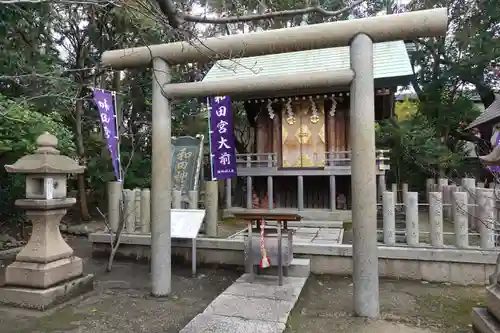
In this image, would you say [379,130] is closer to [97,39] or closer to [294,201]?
[294,201]

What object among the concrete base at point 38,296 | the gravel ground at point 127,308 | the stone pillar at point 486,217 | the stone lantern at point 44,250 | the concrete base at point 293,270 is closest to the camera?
the gravel ground at point 127,308

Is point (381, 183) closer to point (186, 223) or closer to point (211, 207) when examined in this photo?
point (211, 207)

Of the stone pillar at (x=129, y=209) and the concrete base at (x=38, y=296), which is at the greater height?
the stone pillar at (x=129, y=209)

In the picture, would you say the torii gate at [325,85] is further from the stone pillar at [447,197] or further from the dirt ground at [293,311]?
the stone pillar at [447,197]

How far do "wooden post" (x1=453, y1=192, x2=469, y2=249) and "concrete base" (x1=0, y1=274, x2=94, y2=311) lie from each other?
233 inches

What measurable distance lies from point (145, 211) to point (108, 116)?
6.83 feet

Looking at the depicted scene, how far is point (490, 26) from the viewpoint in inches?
621

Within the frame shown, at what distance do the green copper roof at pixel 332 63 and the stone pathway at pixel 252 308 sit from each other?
5.71 m

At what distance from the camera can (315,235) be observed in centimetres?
779

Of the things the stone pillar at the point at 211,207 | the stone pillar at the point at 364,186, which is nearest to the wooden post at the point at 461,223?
the stone pillar at the point at 364,186

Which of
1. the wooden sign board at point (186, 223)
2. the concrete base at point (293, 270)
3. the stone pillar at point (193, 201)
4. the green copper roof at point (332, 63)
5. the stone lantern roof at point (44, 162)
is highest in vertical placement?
the green copper roof at point (332, 63)

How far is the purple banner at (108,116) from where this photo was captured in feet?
19.4

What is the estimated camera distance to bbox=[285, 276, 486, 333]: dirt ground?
399 cm

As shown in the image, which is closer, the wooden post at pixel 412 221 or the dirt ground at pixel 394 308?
the dirt ground at pixel 394 308
